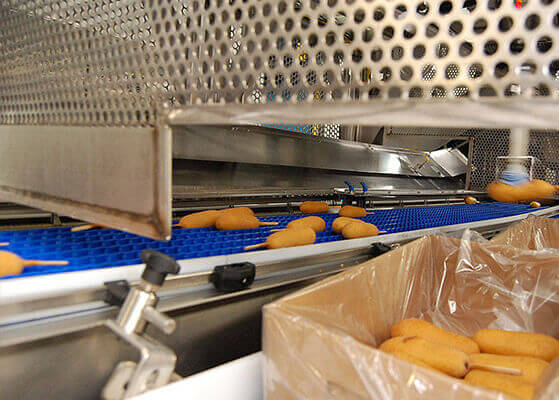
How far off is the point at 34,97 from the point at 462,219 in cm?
179

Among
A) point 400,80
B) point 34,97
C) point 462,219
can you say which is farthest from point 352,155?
point 400,80

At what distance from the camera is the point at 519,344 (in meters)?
0.81

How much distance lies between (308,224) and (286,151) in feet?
2.98

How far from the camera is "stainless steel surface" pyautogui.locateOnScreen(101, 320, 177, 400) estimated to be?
55 cm

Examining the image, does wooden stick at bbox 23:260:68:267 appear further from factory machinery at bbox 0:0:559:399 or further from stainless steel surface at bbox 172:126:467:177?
stainless steel surface at bbox 172:126:467:177

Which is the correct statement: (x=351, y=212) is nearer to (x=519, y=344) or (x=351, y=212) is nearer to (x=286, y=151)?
(x=286, y=151)

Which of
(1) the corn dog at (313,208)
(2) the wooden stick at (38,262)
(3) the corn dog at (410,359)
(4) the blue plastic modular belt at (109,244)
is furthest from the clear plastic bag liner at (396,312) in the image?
(1) the corn dog at (313,208)

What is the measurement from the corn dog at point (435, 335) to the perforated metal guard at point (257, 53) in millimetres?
499

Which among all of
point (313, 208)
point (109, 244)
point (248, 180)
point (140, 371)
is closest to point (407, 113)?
point (140, 371)

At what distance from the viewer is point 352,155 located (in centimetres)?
268

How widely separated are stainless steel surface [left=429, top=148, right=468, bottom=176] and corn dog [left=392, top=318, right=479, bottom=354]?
10.4 feet

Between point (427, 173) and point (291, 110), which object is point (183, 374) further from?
point (427, 173)

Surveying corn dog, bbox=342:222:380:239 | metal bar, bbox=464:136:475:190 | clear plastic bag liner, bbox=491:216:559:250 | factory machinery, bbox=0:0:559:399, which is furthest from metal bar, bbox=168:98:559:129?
metal bar, bbox=464:136:475:190

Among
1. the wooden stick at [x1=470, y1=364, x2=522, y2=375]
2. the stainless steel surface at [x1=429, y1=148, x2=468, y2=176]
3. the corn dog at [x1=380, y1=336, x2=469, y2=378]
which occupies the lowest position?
the wooden stick at [x1=470, y1=364, x2=522, y2=375]
